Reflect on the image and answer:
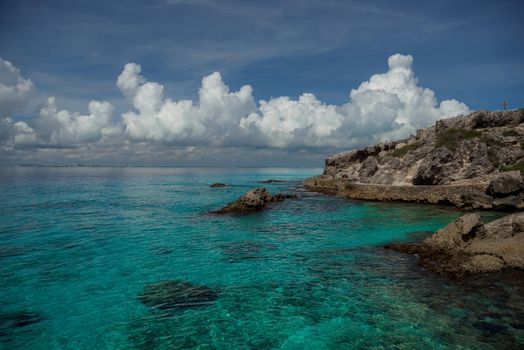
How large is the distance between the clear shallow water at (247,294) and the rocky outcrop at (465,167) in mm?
17257

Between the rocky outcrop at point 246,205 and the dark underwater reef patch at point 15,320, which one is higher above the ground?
the rocky outcrop at point 246,205

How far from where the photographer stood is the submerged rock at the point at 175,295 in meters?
12.8

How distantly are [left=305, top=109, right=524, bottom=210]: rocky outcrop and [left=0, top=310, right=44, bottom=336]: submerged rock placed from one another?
41386 millimetres

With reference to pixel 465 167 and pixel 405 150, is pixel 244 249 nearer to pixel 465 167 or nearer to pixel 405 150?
pixel 465 167

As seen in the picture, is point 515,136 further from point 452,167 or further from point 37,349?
point 37,349

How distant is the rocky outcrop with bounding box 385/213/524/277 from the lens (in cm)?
1552

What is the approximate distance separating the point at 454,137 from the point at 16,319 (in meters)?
56.1

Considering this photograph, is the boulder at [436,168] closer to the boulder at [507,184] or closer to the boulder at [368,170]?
the boulder at [507,184]

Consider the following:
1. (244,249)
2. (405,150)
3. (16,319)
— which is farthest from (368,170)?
(16,319)

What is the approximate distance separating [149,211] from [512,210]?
41.8m

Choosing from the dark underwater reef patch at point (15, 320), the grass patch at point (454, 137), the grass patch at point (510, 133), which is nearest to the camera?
the dark underwater reef patch at point (15, 320)

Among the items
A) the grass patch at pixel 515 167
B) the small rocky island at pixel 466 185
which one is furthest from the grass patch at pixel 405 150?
the grass patch at pixel 515 167

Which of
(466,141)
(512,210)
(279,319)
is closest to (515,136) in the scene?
(466,141)

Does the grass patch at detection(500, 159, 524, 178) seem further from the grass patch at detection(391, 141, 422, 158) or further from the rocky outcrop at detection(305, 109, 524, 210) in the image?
the grass patch at detection(391, 141, 422, 158)
